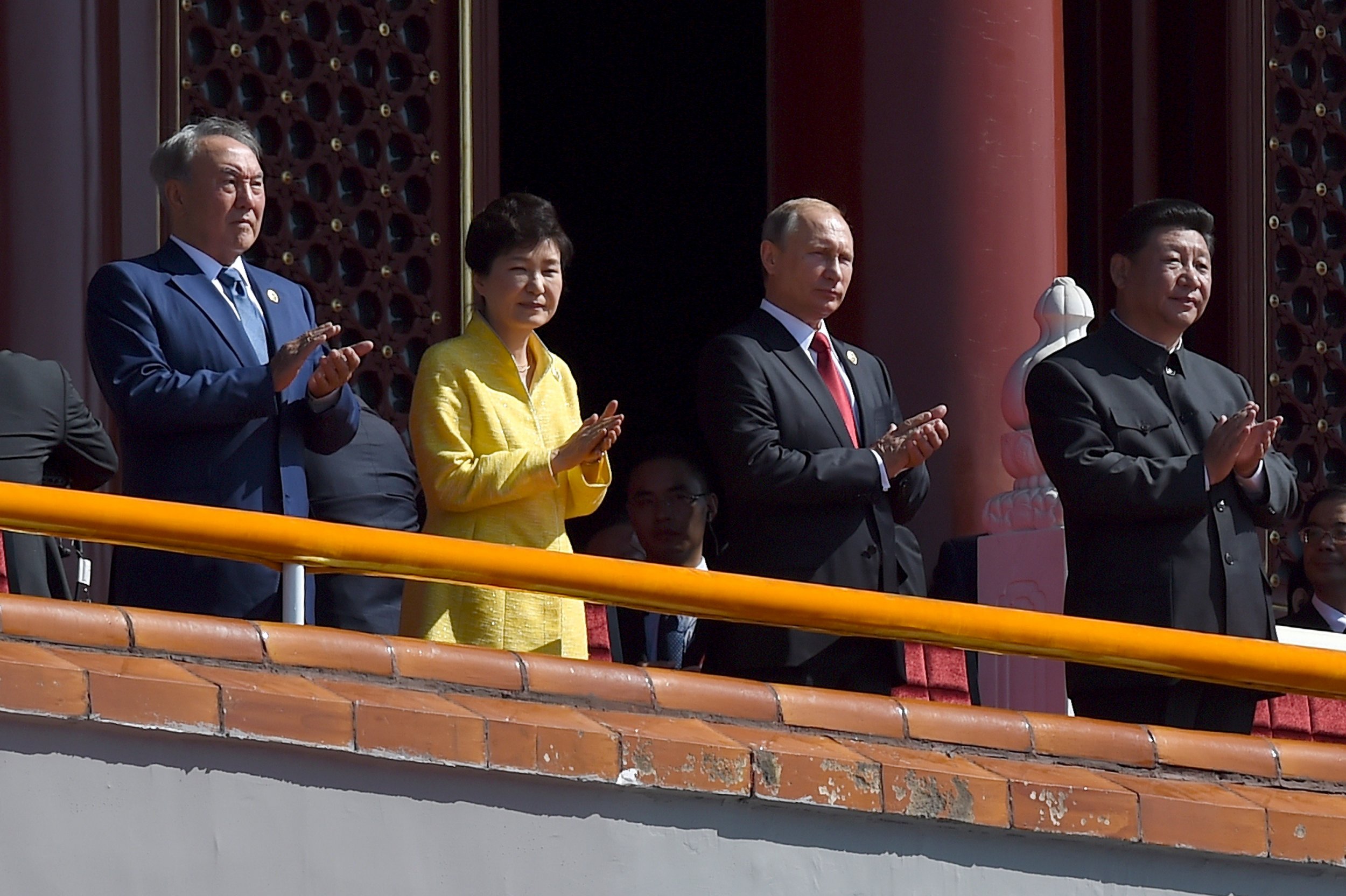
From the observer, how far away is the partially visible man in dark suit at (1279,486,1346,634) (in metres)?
6.34

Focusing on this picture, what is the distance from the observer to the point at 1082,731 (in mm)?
4738

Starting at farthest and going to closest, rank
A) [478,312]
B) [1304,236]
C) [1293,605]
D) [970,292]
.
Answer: [1304,236]
[970,292]
[1293,605]
[478,312]

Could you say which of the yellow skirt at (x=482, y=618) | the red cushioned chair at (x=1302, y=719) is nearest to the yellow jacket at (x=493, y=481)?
the yellow skirt at (x=482, y=618)

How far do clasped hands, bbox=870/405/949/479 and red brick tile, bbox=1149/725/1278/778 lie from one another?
0.66 metres

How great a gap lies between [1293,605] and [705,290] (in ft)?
18.9

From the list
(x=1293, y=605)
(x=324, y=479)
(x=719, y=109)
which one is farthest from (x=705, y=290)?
(x=324, y=479)

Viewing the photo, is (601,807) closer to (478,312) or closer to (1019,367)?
(478,312)

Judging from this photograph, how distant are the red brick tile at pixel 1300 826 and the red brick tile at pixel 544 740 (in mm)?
1233

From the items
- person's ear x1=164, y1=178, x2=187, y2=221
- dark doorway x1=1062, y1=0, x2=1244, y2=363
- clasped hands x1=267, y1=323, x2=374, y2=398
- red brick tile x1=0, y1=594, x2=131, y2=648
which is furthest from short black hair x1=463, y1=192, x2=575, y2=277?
dark doorway x1=1062, y1=0, x2=1244, y2=363

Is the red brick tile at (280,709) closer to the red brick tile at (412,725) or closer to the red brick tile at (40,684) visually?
the red brick tile at (412,725)

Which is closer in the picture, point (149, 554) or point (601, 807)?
point (601, 807)

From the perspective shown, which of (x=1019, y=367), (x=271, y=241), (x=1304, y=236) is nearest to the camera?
(x=1019, y=367)

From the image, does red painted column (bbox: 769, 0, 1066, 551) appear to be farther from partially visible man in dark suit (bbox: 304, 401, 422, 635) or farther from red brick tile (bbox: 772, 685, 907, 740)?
red brick tile (bbox: 772, 685, 907, 740)

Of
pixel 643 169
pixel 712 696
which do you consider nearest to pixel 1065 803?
pixel 712 696
